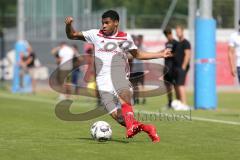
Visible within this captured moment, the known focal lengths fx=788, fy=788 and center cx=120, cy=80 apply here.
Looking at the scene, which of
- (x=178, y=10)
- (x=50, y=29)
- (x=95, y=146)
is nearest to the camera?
(x=95, y=146)

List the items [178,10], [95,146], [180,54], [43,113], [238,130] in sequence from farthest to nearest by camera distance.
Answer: [178,10] < [180,54] < [43,113] < [238,130] < [95,146]

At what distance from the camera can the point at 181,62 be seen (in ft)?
68.5

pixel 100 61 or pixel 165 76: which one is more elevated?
pixel 100 61

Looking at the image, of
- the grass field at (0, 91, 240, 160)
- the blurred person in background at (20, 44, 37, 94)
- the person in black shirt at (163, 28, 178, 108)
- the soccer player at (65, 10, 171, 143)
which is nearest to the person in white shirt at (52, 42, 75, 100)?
the blurred person in background at (20, 44, 37, 94)

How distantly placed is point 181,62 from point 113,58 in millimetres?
9480

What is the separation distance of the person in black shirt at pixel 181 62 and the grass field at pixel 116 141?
4248 mm

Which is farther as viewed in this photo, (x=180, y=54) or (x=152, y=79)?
(x=152, y=79)

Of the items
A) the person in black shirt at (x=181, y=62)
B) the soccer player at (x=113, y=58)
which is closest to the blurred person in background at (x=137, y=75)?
the person in black shirt at (x=181, y=62)

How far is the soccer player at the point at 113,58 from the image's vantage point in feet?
37.5

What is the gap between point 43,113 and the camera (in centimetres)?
1806

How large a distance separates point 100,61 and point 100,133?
3.62 ft

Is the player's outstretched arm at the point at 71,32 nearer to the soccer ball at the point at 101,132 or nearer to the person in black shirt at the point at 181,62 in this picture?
the soccer ball at the point at 101,132

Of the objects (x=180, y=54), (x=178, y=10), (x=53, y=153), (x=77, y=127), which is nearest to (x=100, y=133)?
(x=53, y=153)

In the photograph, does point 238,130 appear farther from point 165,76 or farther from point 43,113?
point 165,76
